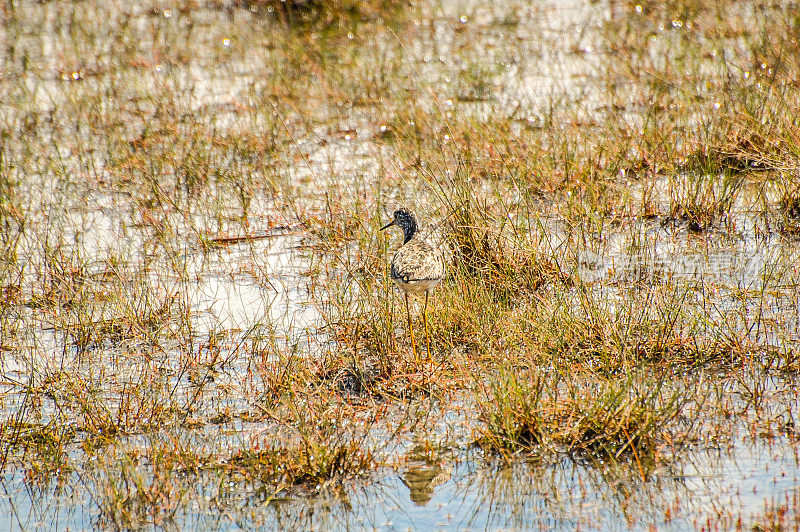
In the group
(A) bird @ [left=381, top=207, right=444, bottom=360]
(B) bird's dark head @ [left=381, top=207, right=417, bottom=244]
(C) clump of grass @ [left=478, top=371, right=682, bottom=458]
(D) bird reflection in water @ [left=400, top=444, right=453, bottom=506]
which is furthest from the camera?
(B) bird's dark head @ [left=381, top=207, right=417, bottom=244]

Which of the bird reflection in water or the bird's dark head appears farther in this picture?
the bird's dark head

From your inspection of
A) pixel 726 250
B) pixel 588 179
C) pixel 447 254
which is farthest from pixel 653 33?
pixel 447 254

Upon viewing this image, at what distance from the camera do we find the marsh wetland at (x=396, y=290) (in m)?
4.23

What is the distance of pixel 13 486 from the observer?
4.40 meters

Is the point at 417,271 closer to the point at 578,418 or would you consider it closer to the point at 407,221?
the point at 407,221

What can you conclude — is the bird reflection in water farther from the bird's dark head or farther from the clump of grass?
the bird's dark head

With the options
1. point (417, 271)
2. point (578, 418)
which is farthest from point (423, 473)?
point (417, 271)

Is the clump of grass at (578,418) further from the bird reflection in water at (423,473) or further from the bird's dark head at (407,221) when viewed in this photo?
the bird's dark head at (407,221)

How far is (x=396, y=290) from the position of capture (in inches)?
256

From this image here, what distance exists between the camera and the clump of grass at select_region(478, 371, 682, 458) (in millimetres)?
4316

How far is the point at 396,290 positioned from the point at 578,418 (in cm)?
230

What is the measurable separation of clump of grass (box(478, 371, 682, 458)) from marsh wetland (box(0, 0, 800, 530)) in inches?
0.7

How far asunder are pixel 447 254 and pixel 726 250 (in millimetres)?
1966

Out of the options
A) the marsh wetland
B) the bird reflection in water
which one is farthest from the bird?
the bird reflection in water
